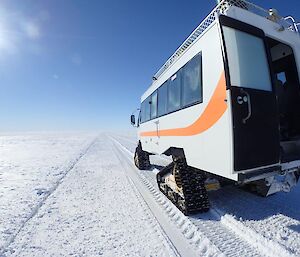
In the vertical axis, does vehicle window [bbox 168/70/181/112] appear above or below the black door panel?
above

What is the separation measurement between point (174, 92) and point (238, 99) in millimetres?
2427

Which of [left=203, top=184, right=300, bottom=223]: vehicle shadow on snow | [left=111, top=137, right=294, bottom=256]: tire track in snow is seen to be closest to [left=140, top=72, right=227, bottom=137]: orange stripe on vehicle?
[left=111, top=137, right=294, bottom=256]: tire track in snow

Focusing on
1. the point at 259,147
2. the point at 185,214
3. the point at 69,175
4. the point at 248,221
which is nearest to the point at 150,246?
the point at 185,214

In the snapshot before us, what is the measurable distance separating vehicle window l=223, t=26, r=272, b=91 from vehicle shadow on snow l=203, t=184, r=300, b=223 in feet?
6.85

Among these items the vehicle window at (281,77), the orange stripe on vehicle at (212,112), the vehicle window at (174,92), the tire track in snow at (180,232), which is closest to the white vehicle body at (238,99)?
the orange stripe on vehicle at (212,112)

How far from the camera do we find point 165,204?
516 centimetres

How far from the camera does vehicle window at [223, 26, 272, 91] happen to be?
10.8ft

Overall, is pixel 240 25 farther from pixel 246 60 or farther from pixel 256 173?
pixel 256 173

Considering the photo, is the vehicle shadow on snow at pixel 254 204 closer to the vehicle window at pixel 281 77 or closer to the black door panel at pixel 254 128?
the black door panel at pixel 254 128

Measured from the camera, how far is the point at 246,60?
340 cm

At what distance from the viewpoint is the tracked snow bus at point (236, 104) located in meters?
3.25

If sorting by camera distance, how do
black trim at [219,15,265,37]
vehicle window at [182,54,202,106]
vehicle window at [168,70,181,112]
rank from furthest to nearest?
vehicle window at [168,70,181,112]
vehicle window at [182,54,202,106]
black trim at [219,15,265,37]

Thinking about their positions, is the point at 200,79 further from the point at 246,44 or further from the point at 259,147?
the point at 259,147

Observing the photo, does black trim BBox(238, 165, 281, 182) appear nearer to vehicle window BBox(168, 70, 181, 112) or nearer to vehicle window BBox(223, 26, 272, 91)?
vehicle window BBox(223, 26, 272, 91)
